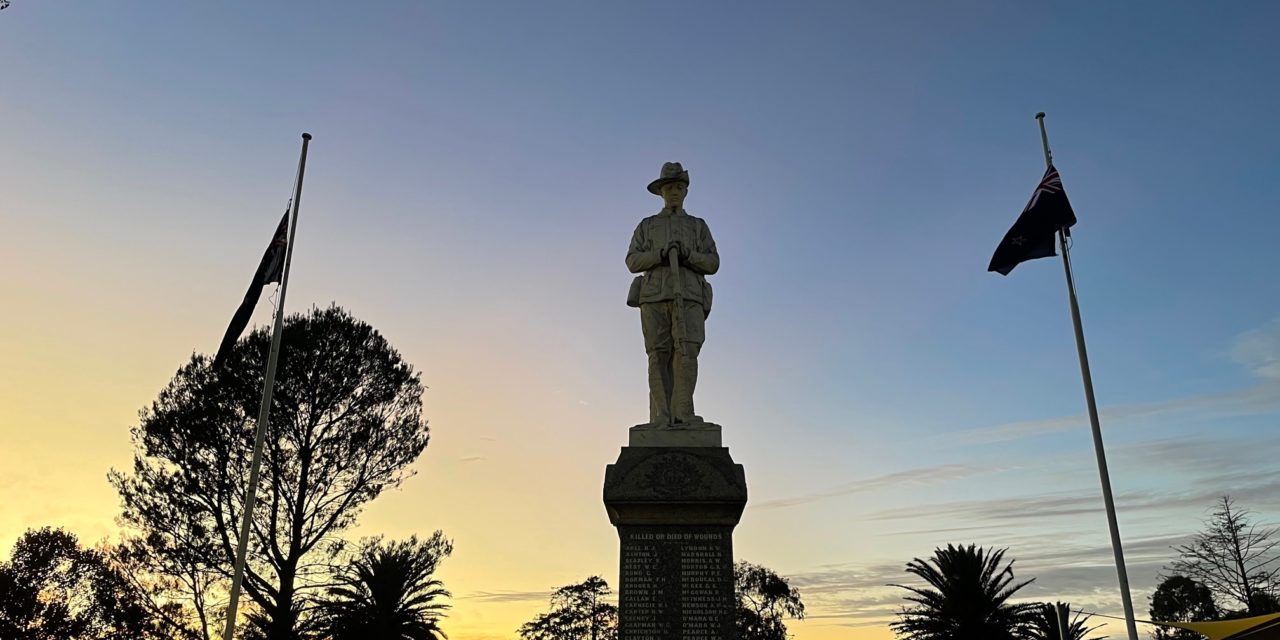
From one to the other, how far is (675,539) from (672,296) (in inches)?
103

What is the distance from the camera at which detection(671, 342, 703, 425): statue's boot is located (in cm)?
945

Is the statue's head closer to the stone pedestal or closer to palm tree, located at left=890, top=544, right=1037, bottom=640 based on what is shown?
the stone pedestal

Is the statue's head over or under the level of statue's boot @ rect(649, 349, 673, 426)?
over

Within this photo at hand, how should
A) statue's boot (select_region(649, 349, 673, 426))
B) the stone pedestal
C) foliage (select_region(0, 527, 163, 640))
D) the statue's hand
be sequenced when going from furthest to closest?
1. foliage (select_region(0, 527, 163, 640))
2. the statue's hand
3. statue's boot (select_region(649, 349, 673, 426))
4. the stone pedestal

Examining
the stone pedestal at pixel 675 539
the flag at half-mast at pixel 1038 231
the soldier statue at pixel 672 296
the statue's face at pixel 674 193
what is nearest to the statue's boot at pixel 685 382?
the soldier statue at pixel 672 296

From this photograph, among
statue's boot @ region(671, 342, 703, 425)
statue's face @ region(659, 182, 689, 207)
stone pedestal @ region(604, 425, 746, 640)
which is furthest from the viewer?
statue's face @ region(659, 182, 689, 207)

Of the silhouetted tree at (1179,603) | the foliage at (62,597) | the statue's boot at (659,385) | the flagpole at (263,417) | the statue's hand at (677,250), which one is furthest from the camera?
the silhouetted tree at (1179,603)

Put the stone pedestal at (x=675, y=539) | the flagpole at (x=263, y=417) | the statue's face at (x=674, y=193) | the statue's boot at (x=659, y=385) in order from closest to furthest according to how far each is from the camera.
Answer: the stone pedestal at (x=675, y=539), the statue's boot at (x=659, y=385), the statue's face at (x=674, y=193), the flagpole at (x=263, y=417)

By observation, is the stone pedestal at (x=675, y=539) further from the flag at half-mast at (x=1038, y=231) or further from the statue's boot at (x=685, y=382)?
the flag at half-mast at (x=1038, y=231)

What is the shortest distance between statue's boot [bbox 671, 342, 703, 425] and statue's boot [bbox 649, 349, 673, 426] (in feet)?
0.25

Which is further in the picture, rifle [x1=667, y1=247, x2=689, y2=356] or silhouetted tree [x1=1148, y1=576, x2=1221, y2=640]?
silhouetted tree [x1=1148, y1=576, x2=1221, y2=640]

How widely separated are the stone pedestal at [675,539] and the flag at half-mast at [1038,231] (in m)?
7.39

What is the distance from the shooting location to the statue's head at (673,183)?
1041cm

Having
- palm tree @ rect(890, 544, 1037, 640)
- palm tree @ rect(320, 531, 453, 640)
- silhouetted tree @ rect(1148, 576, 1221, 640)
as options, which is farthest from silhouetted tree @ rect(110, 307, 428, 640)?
silhouetted tree @ rect(1148, 576, 1221, 640)
